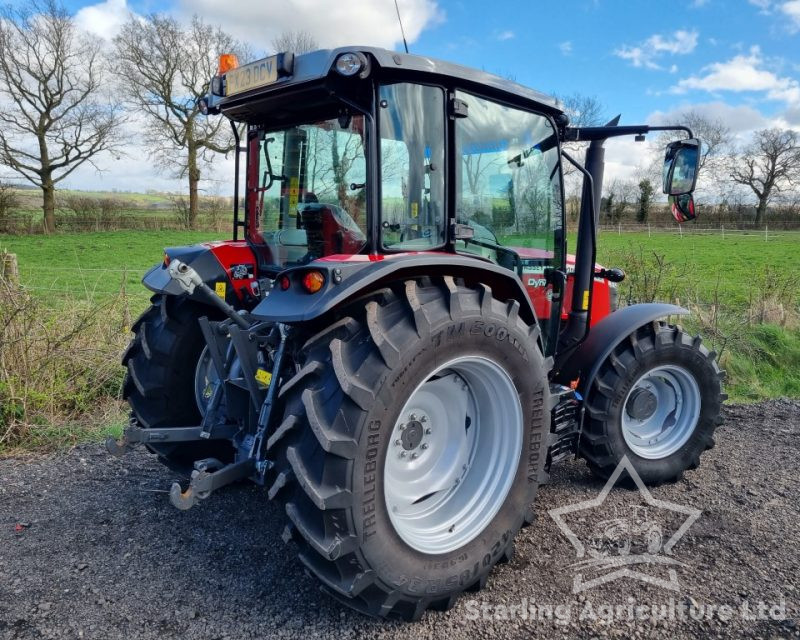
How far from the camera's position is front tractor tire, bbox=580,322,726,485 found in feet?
11.7

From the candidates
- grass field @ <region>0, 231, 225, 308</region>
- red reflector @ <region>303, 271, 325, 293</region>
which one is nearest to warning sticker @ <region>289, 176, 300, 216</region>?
red reflector @ <region>303, 271, 325, 293</region>

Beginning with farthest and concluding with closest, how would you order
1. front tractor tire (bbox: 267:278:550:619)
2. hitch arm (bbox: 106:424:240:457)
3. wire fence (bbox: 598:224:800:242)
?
1. wire fence (bbox: 598:224:800:242)
2. hitch arm (bbox: 106:424:240:457)
3. front tractor tire (bbox: 267:278:550:619)

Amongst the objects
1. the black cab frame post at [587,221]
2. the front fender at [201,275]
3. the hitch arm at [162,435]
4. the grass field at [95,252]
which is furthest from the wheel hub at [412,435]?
the grass field at [95,252]

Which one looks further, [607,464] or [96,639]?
[607,464]

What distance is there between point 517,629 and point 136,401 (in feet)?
7.72

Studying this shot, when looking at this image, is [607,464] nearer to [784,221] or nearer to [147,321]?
[147,321]

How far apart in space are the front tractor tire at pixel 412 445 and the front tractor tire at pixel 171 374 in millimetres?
1260

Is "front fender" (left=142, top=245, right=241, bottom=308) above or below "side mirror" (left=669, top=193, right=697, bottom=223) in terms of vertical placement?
below

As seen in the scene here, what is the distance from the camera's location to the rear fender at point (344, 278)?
219 centimetres

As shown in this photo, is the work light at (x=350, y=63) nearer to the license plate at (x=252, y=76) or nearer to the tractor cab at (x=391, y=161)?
the tractor cab at (x=391, y=161)

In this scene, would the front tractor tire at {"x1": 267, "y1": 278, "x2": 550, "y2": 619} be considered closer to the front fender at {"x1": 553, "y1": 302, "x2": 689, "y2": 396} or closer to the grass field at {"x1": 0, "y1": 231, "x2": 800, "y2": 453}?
the front fender at {"x1": 553, "y1": 302, "x2": 689, "y2": 396}

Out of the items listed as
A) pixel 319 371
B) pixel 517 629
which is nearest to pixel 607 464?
pixel 517 629

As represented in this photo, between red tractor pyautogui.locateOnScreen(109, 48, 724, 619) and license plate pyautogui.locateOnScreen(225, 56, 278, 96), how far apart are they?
15mm

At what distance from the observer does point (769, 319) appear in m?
8.06
